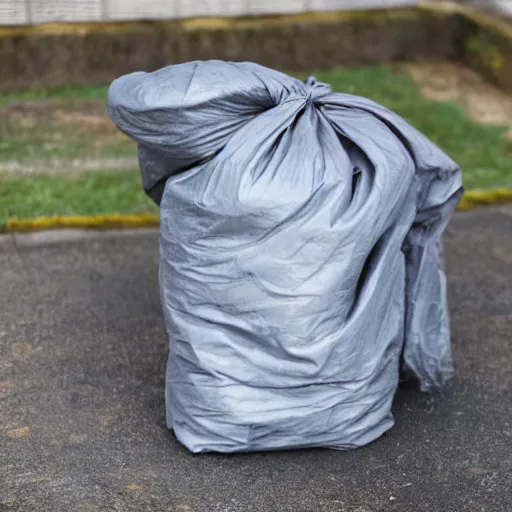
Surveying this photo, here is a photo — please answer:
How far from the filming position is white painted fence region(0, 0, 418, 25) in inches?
235

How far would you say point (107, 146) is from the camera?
5.74 meters

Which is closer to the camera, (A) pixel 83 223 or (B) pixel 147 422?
(B) pixel 147 422

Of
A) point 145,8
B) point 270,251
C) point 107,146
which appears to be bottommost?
point 107,146

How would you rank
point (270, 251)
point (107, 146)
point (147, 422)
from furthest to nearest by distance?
point (107, 146)
point (147, 422)
point (270, 251)

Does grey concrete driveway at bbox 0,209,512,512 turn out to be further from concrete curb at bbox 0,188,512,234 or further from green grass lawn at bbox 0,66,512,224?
green grass lawn at bbox 0,66,512,224

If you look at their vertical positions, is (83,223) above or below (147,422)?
below

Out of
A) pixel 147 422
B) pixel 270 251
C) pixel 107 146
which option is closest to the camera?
pixel 270 251

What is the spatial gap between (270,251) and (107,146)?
276 centimetres

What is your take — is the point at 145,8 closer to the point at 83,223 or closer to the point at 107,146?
the point at 107,146

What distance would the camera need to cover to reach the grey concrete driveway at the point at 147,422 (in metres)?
3.18

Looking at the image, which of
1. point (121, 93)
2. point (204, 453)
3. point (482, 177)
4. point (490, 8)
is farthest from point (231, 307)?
point (490, 8)

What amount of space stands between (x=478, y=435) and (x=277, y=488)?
0.76 metres

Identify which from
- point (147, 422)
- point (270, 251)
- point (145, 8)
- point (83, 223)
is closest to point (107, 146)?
point (83, 223)

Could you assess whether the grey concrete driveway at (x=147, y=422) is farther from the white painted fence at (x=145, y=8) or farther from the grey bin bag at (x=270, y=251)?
the white painted fence at (x=145, y=8)
